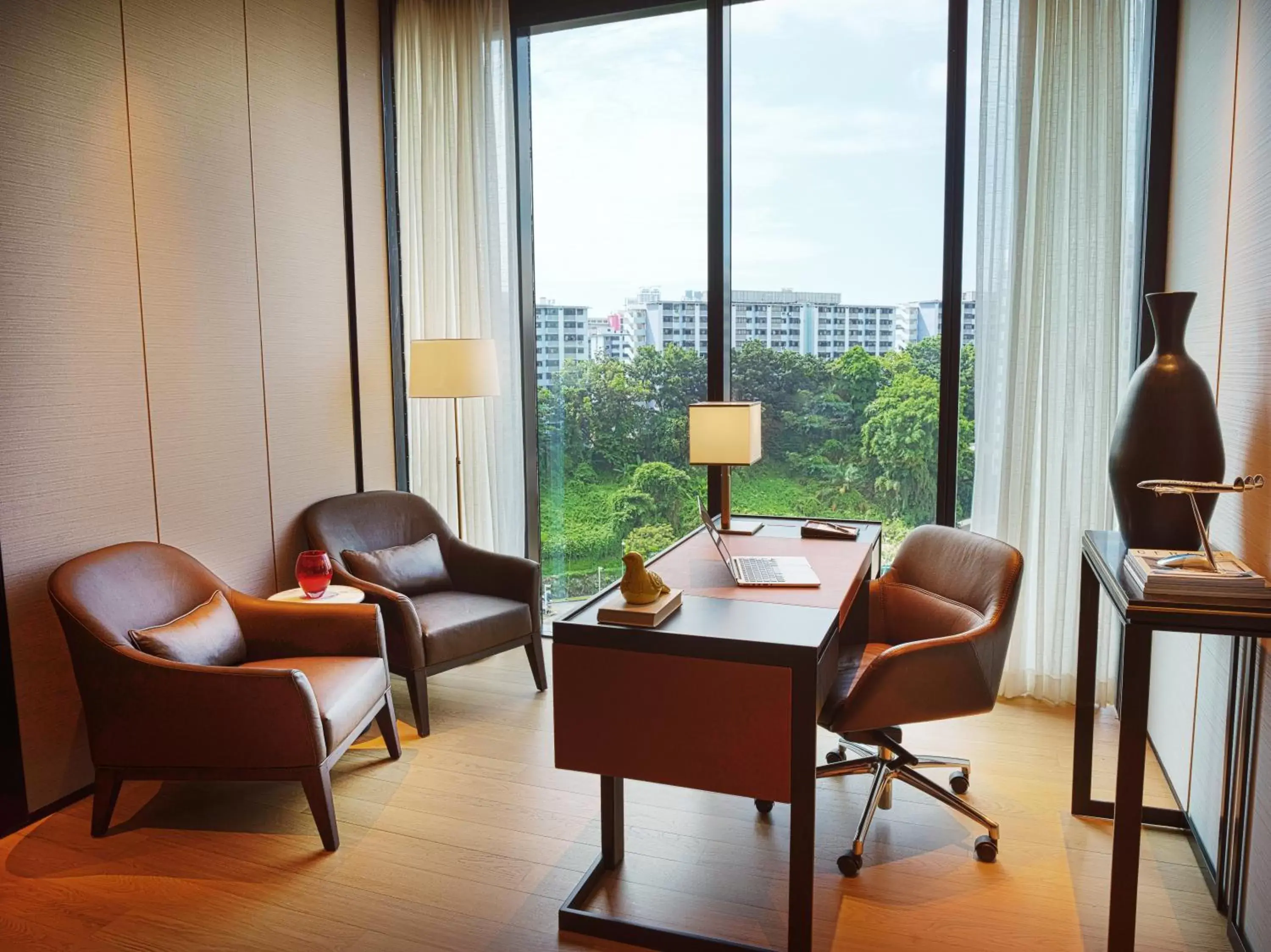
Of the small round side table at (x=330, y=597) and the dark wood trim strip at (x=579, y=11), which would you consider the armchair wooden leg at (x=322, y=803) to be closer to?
the small round side table at (x=330, y=597)

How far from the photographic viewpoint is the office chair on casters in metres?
2.42

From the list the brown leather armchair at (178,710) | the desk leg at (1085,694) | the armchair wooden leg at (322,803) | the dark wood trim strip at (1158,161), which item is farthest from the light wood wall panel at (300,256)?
the dark wood trim strip at (1158,161)

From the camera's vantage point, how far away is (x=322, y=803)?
104 inches

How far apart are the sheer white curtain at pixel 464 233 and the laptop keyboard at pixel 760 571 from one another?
71.0 inches

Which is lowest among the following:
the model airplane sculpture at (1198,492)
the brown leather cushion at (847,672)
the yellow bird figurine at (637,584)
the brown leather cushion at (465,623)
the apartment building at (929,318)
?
the brown leather cushion at (465,623)

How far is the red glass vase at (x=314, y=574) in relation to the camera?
10.5 ft

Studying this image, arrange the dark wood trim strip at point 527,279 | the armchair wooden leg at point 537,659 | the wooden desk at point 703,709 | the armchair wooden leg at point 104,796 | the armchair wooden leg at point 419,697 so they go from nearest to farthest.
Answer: the wooden desk at point 703,709 → the armchair wooden leg at point 104,796 → the armchair wooden leg at point 419,697 → the armchair wooden leg at point 537,659 → the dark wood trim strip at point 527,279

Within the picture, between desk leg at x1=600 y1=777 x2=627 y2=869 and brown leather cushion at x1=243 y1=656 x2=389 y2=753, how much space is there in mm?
845

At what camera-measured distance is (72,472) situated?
291 cm

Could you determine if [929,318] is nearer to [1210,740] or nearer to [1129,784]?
[1210,740]

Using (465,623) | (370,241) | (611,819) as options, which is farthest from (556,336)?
(611,819)

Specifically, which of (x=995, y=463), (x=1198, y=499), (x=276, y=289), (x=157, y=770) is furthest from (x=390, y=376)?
(x=1198, y=499)

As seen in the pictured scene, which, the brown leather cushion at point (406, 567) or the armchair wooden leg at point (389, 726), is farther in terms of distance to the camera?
the brown leather cushion at point (406, 567)

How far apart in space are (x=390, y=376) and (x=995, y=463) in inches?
110
